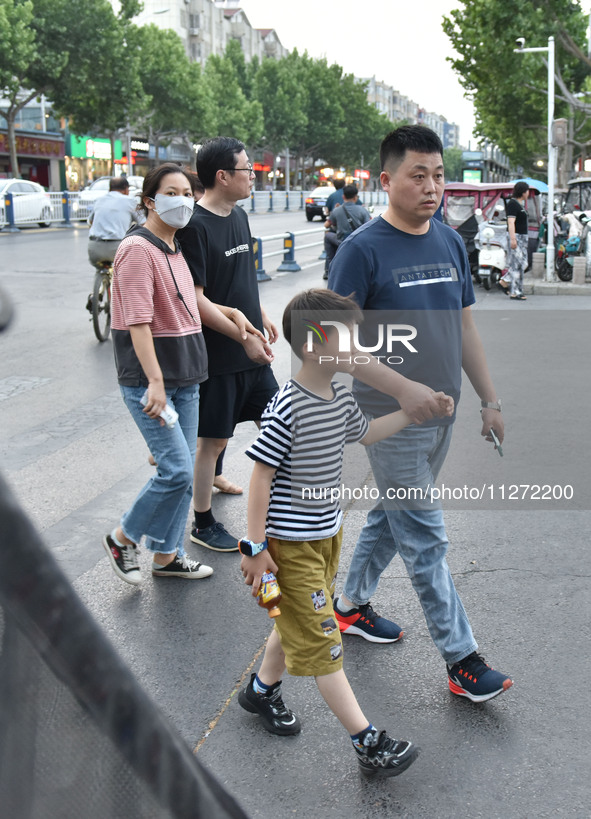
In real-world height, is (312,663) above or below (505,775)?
above

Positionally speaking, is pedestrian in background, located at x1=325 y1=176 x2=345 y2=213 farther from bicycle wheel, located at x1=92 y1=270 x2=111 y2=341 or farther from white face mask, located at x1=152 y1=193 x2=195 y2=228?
white face mask, located at x1=152 y1=193 x2=195 y2=228

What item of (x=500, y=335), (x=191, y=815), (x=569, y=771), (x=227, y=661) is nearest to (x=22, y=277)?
(x=500, y=335)

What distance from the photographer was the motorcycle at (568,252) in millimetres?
17016

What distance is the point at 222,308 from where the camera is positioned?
14.3 ft

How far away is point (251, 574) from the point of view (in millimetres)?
2660

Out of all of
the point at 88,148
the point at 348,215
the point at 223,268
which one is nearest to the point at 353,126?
the point at 88,148

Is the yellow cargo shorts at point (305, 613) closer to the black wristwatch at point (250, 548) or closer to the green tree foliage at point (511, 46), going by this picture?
the black wristwatch at point (250, 548)

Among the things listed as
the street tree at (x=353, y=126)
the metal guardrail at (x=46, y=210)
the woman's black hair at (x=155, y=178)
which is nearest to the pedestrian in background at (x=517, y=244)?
the metal guardrail at (x=46, y=210)

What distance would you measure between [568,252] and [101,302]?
9961mm

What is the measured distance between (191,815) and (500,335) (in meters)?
10.9

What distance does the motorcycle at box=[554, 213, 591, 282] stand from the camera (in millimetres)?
17016

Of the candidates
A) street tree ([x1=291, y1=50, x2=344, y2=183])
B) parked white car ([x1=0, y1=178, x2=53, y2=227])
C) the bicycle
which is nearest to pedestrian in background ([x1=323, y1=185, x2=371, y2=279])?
the bicycle

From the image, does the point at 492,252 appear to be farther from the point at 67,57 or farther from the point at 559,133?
the point at 67,57

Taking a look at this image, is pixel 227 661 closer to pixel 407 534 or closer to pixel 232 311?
pixel 407 534
